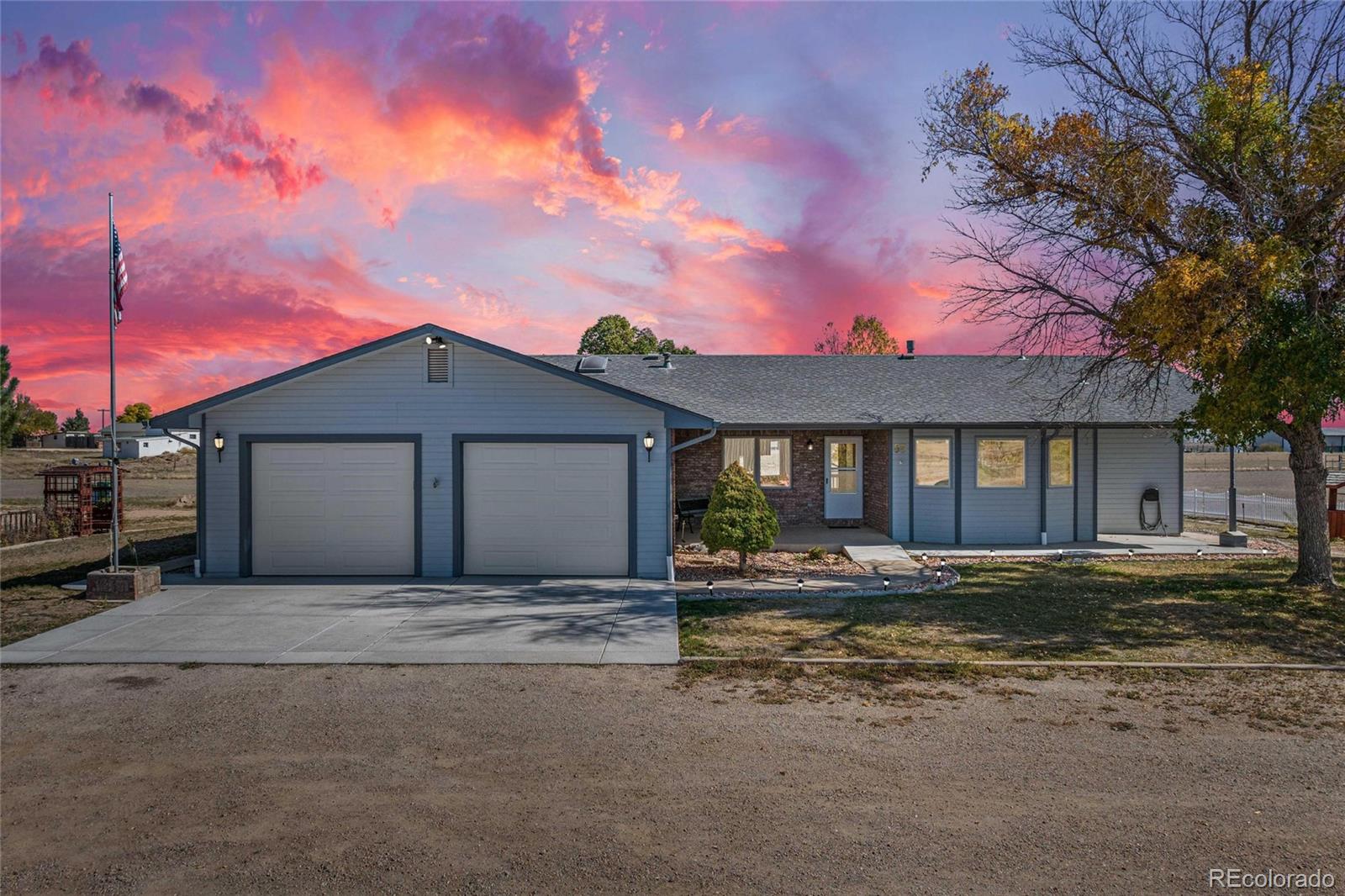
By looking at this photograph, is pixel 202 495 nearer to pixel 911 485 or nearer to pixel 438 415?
pixel 438 415

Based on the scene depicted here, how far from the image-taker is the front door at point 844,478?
1884cm

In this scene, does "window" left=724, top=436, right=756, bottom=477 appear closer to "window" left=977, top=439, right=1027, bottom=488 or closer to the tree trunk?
"window" left=977, top=439, right=1027, bottom=488

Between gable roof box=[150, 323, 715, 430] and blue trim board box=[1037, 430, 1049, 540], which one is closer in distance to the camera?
gable roof box=[150, 323, 715, 430]

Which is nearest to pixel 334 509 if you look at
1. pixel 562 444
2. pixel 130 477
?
pixel 562 444

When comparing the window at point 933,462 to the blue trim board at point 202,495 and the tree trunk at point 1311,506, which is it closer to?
the tree trunk at point 1311,506

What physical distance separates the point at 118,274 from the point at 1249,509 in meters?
28.7

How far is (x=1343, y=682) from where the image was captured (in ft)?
24.1

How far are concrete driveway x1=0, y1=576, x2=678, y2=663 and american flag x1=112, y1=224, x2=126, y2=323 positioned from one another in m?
4.56

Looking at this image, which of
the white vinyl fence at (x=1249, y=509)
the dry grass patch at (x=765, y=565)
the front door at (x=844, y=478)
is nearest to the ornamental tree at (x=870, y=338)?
the white vinyl fence at (x=1249, y=509)

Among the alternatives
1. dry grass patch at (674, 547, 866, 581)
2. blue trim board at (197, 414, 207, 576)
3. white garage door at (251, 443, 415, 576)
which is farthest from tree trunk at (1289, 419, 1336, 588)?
blue trim board at (197, 414, 207, 576)

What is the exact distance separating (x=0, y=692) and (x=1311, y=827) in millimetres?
10829

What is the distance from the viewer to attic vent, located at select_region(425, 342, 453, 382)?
12.5 metres

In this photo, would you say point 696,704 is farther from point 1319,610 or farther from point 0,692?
point 1319,610

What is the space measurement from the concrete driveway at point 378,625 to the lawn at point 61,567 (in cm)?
60
